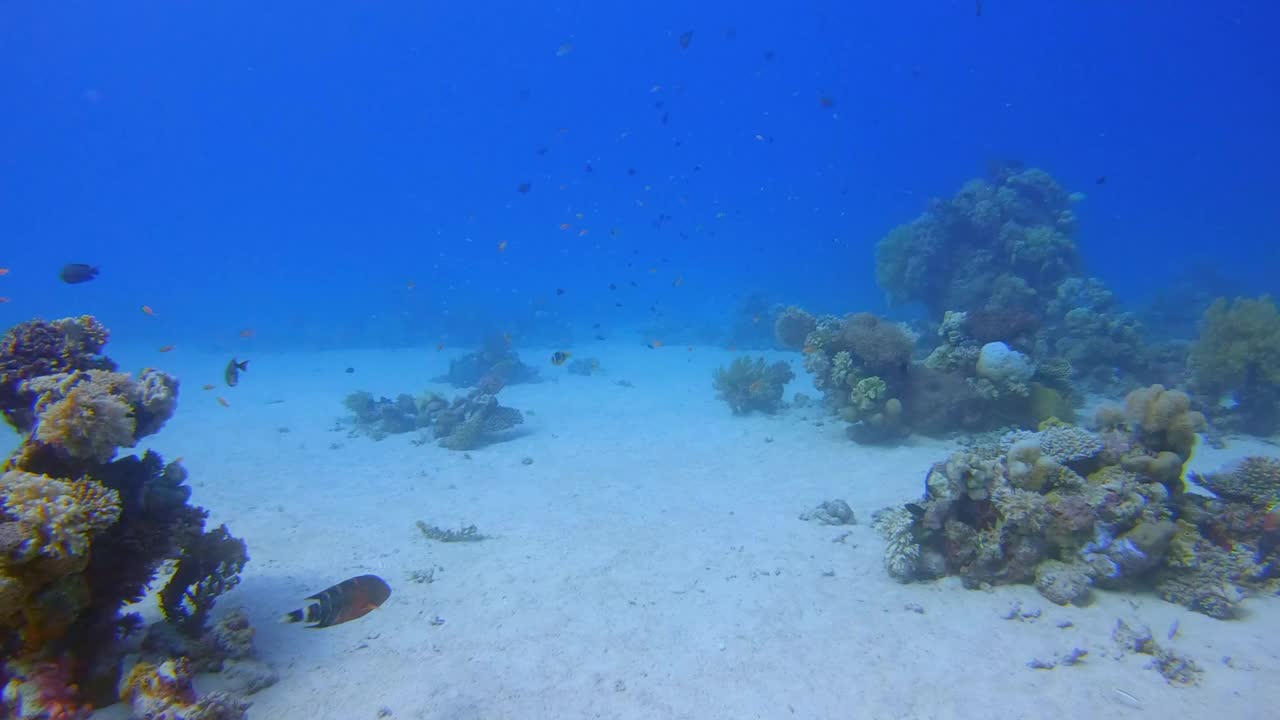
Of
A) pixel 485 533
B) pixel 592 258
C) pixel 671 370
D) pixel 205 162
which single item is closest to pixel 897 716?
pixel 485 533

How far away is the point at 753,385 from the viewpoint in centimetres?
1390

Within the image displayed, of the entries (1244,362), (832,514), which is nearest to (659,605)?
(832,514)

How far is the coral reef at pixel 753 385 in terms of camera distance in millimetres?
13945

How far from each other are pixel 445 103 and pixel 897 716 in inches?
5602

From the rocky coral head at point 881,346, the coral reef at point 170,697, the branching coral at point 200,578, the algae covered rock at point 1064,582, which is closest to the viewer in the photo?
the coral reef at point 170,697

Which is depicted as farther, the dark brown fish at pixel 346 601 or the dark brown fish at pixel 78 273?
the dark brown fish at pixel 78 273

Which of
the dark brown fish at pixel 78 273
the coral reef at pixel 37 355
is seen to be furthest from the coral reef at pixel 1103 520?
the dark brown fish at pixel 78 273

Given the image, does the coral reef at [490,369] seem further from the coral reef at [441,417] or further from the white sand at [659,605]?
the white sand at [659,605]

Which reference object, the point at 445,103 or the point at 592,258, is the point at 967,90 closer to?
the point at 592,258

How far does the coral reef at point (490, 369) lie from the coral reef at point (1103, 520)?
686 inches

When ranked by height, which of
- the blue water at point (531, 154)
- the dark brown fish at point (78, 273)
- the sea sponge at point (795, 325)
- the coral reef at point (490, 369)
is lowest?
the dark brown fish at point (78, 273)

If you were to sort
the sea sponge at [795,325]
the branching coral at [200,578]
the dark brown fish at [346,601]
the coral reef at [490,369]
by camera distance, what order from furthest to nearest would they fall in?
the coral reef at [490,369] < the sea sponge at [795,325] < the branching coral at [200,578] < the dark brown fish at [346,601]

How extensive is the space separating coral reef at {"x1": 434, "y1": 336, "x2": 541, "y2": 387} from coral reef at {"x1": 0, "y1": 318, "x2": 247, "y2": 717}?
1589cm

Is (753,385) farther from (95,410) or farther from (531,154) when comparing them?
(531,154)
